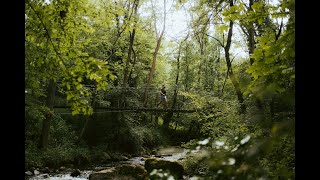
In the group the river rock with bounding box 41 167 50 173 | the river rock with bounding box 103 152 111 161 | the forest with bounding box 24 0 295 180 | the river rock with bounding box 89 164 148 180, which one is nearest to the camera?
the forest with bounding box 24 0 295 180

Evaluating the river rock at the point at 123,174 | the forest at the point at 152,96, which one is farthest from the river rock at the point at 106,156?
the river rock at the point at 123,174

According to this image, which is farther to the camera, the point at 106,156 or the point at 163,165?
the point at 106,156

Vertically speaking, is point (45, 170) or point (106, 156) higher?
point (45, 170)

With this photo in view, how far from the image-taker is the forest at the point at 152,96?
1.36 metres

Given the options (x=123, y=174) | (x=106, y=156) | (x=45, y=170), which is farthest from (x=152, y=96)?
(x=123, y=174)

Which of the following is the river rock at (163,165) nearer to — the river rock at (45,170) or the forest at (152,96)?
the forest at (152,96)

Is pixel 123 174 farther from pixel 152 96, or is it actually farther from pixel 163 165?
pixel 152 96

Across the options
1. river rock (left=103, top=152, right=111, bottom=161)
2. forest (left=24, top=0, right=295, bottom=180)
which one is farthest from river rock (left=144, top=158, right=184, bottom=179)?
river rock (left=103, top=152, right=111, bottom=161)

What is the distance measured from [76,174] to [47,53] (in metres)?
8.83

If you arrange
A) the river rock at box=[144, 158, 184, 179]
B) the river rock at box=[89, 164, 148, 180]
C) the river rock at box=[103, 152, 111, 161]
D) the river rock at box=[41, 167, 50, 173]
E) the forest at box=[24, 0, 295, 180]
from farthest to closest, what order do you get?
the river rock at box=[103, 152, 111, 161] → the river rock at box=[41, 167, 50, 173] → the river rock at box=[144, 158, 184, 179] → the river rock at box=[89, 164, 148, 180] → the forest at box=[24, 0, 295, 180]

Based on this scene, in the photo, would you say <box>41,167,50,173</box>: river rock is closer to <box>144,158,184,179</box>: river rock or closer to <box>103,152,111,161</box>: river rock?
<box>103,152,111,161</box>: river rock

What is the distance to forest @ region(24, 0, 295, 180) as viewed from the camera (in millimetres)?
1355

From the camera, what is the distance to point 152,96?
21312 millimetres

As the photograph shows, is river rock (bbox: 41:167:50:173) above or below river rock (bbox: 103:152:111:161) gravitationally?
above
